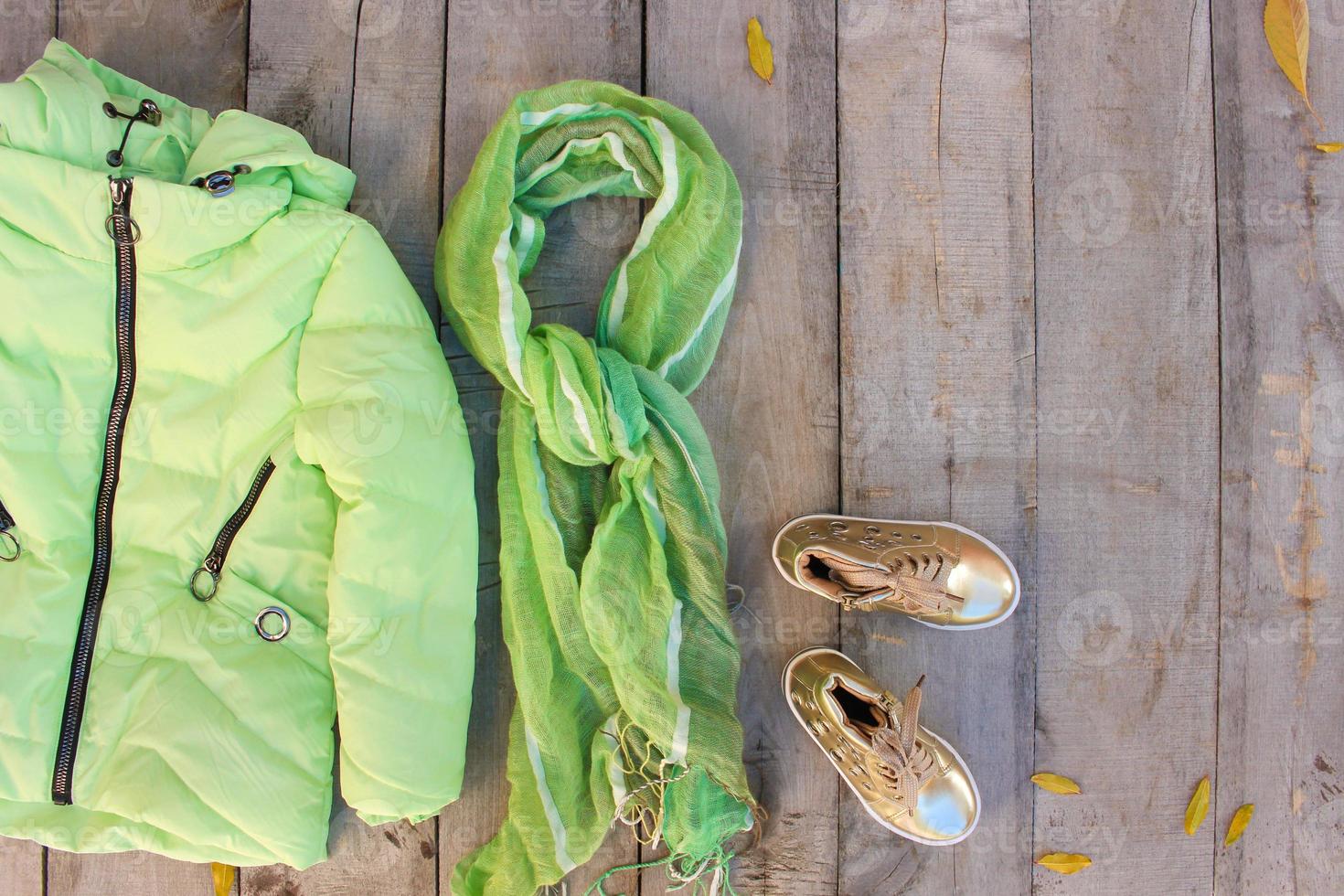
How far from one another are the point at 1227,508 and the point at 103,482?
1.76m

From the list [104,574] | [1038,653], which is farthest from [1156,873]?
[104,574]

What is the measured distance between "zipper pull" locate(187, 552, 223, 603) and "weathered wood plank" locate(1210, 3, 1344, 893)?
160 cm

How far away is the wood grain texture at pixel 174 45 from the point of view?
1.34m

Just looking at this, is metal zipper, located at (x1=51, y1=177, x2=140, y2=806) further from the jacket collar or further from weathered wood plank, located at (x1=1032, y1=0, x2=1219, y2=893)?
weathered wood plank, located at (x1=1032, y1=0, x2=1219, y2=893)

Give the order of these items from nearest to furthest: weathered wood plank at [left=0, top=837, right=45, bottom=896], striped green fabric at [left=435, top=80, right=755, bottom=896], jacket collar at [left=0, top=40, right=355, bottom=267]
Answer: jacket collar at [left=0, top=40, right=355, bottom=267] → striped green fabric at [left=435, top=80, right=755, bottom=896] → weathered wood plank at [left=0, top=837, right=45, bottom=896]

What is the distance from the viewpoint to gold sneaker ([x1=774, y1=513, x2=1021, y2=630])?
1.26m

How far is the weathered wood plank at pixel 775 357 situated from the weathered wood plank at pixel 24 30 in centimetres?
101

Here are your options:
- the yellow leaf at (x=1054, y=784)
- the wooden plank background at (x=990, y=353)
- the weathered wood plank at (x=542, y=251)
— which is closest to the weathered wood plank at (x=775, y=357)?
the wooden plank background at (x=990, y=353)

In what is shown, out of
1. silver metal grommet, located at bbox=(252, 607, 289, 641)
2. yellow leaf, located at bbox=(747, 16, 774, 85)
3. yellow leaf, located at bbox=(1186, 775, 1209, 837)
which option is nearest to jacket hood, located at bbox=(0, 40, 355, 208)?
silver metal grommet, located at bbox=(252, 607, 289, 641)

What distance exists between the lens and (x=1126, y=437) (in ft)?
4.51

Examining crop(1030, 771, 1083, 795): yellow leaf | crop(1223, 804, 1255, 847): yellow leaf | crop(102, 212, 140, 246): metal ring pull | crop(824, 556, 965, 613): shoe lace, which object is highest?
crop(102, 212, 140, 246): metal ring pull

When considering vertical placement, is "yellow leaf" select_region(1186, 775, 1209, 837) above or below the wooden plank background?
below

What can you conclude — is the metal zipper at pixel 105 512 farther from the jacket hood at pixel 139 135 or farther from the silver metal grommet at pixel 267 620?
the silver metal grommet at pixel 267 620

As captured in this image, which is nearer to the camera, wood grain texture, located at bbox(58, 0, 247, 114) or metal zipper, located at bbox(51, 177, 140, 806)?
metal zipper, located at bbox(51, 177, 140, 806)
